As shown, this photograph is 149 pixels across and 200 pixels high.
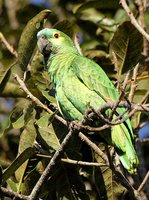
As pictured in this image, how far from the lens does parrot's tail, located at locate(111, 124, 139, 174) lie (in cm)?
334

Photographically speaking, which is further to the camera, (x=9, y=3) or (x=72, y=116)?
(x=9, y=3)

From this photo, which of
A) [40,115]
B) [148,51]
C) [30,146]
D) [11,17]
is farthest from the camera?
[11,17]

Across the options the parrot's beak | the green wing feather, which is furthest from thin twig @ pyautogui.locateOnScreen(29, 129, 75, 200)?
the parrot's beak

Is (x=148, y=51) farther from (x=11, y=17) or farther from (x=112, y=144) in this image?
(x=11, y=17)

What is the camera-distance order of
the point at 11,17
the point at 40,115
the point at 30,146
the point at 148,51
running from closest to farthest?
the point at 30,146 → the point at 40,115 → the point at 148,51 → the point at 11,17

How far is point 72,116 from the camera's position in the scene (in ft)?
11.6

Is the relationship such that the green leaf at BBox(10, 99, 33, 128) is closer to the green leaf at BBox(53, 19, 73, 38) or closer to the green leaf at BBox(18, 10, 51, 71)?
the green leaf at BBox(18, 10, 51, 71)

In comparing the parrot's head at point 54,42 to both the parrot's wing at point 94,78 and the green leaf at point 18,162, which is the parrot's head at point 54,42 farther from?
the green leaf at point 18,162

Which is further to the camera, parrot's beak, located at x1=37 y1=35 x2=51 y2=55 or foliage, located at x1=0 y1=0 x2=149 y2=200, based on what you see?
parrot's beak, located at x1=37 y1=35 x2=51 y2=55

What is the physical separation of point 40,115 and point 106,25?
1.18 meters

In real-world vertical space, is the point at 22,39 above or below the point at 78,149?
above

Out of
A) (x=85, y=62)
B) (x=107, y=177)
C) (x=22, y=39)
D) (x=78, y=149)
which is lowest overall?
(x=107, y=177)

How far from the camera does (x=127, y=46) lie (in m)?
3.55

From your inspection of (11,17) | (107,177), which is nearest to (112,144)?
(107,177)
